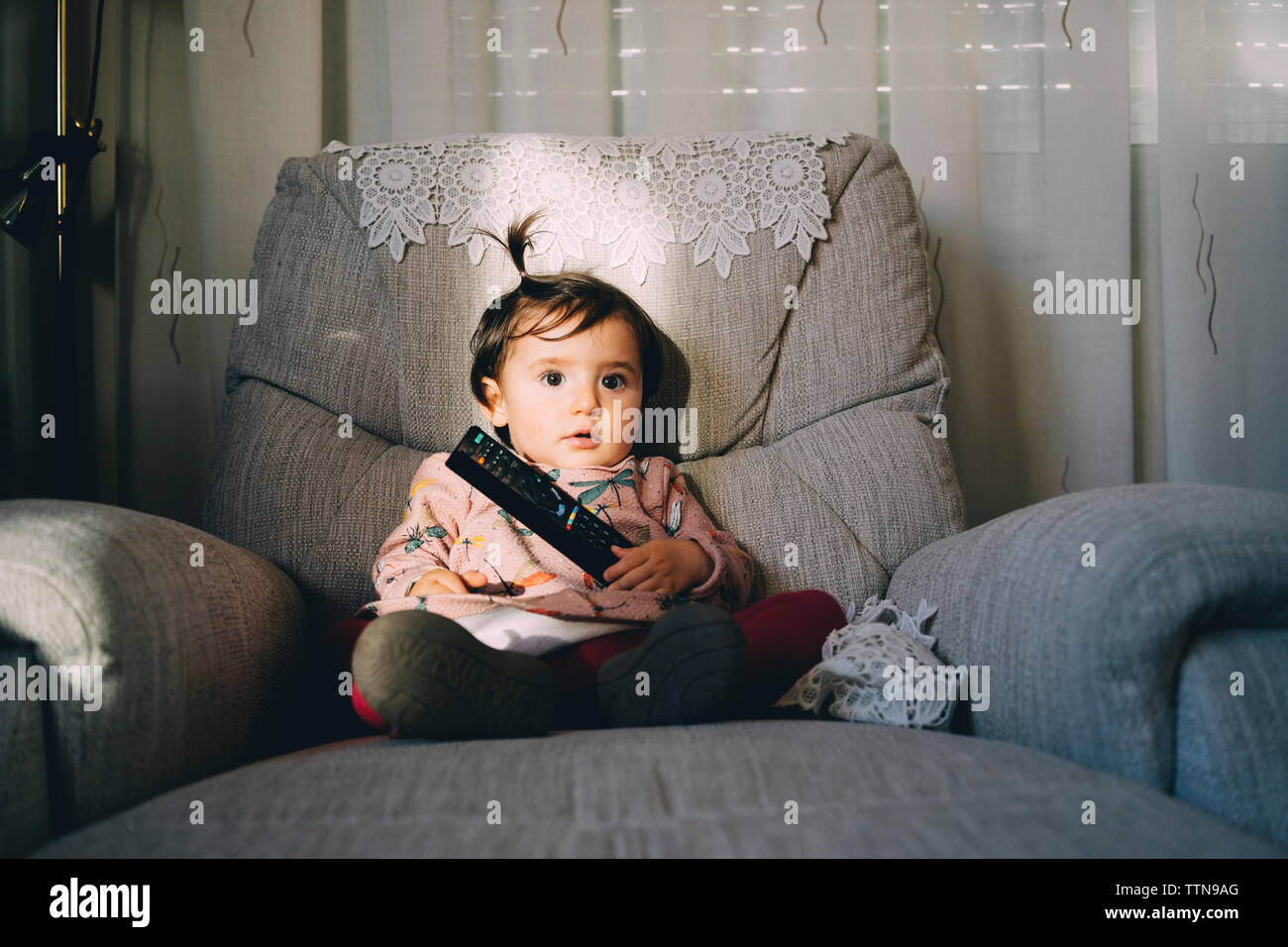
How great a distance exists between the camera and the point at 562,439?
1015 millimetres

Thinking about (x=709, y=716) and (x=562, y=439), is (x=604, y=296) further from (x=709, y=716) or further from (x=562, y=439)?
(x=709, y=716)

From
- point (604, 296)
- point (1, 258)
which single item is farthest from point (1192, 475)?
point (1, 258)

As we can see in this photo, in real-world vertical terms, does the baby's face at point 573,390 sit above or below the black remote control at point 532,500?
above

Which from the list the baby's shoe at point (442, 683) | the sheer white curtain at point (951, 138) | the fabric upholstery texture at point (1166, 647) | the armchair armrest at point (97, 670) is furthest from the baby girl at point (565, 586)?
the sheer white curtain at point (951, 138)

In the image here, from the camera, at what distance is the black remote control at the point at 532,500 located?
900 mm

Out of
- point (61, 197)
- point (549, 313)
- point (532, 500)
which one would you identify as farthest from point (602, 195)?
point (61, 197)

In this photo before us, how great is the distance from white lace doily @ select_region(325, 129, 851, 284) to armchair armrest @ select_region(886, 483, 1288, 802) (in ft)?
1.90

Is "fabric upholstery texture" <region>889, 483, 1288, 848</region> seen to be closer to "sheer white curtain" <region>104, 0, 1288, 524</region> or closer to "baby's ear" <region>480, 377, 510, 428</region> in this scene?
"baby's ear" <region>480, 377, 510, 428</region>

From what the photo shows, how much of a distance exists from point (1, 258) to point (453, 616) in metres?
1.09

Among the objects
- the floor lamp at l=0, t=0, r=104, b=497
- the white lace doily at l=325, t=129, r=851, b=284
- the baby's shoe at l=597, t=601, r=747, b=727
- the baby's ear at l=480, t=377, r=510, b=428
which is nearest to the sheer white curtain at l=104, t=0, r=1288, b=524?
the floor lamp at l=0, t=0, r=104, b=497

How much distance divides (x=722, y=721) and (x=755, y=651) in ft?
0.29

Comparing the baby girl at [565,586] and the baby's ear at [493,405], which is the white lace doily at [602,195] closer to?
the baby girl at [565,586]

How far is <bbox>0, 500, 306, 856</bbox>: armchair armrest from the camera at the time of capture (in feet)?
1.92

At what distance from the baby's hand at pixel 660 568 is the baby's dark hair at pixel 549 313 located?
0.82ft
